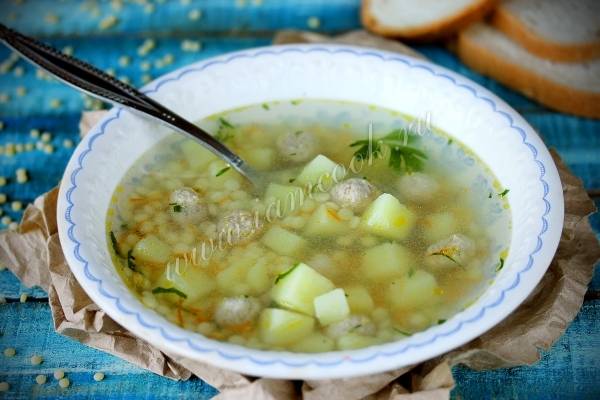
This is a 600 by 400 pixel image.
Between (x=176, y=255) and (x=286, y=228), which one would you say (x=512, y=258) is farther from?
(x=176, y=255)

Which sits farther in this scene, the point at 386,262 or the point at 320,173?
the point at 320,173

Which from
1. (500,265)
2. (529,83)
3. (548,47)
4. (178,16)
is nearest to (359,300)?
(500,265)

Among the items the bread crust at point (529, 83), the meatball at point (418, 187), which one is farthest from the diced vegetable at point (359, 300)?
the bread crust at point (529, 83)

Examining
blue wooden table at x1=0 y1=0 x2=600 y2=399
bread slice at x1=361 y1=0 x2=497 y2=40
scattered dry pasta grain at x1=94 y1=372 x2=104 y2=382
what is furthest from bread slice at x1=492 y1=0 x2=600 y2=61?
scattered dry pasta grain at x1=94 y1=372 x2=104 y2=382

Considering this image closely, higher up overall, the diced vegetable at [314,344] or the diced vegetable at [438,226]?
the diced vegetable at [438,226]

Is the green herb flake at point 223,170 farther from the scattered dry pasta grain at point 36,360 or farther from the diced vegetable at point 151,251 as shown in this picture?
the scattered dry pasta grain at point 36,360

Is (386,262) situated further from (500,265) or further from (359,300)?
(500,265)
